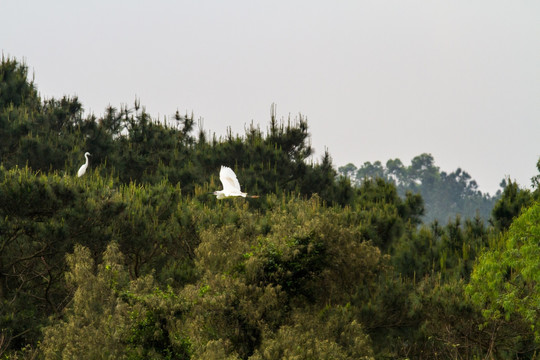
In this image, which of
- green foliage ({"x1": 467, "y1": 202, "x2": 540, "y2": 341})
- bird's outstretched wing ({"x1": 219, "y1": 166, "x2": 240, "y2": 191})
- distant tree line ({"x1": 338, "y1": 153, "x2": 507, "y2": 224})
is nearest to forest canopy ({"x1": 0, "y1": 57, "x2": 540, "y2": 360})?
green foliage ({"x1": 467, "y1": 202, "x2": 540, "y2": 341})

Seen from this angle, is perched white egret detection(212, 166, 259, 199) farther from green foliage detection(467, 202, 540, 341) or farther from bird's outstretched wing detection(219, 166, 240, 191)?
green foliage detection(467, 202, 540, 341)

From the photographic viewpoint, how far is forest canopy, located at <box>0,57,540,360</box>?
1222 cm

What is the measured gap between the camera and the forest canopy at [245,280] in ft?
40.1

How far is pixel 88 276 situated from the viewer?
41.0 feet

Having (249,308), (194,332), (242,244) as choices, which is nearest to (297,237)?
(242,244)

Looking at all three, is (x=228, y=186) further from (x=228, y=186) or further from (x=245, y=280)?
(x=245, y=280)

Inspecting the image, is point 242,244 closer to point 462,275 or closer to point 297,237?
point 297,237

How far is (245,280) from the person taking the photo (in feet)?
45.5

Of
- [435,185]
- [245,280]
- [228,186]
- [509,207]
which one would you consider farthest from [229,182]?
[435,185]

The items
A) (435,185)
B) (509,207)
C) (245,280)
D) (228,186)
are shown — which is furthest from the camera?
(435,185)

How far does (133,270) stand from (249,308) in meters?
7.98

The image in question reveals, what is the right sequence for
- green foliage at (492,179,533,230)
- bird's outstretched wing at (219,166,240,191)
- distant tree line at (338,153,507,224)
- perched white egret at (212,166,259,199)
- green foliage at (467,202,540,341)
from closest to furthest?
green foliage at (467,202,540,341) < perched white egret at (212,166,259,199) < bird's outstretched wing at (219,166,240,191) < green foliage at (492,179,533,230) < distant tree line at (338,153,507,224)

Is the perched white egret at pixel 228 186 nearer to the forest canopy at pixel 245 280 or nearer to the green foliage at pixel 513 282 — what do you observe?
the forest canopy at pixel 245 280

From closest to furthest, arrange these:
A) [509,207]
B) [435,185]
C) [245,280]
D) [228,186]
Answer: [245,280], [228,186], [509,207], [435,185]
